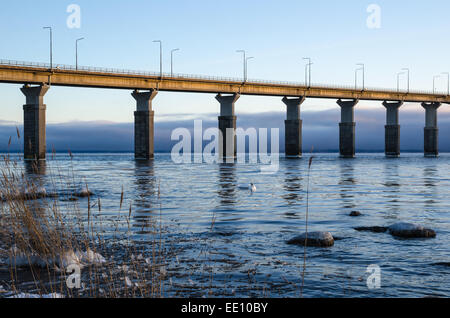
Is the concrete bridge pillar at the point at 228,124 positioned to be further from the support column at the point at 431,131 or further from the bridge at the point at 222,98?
the support column at the point at 431,131

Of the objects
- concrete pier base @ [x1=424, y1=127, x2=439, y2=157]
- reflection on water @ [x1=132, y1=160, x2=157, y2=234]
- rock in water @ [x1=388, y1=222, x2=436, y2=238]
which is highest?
concrete pier base @ [x1=424, y1=127, x2=439, y2=157]

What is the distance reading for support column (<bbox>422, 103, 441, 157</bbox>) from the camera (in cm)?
13050

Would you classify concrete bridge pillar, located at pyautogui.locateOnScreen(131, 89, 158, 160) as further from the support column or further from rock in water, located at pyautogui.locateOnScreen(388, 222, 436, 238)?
A: the support column

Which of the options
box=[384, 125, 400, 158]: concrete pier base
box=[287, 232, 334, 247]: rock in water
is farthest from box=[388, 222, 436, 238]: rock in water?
box=[384, 125, 400, 158]: concrete pier base

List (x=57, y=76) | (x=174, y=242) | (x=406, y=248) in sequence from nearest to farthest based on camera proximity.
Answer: (x=406, y=248), (x=174, y=242), (x=57, y=76)

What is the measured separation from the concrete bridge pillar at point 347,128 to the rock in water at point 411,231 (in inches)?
4082

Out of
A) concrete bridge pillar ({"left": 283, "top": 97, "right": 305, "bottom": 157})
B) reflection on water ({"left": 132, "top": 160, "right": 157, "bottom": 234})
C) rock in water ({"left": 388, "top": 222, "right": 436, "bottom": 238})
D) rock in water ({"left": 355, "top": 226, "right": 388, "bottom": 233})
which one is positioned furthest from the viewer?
concrete bridge pillar ({"left": 283, "top": 97, "right": 305, "bottom": 157})

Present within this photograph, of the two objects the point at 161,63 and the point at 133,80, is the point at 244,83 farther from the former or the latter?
the point at 133,80

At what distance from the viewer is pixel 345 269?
8328mm

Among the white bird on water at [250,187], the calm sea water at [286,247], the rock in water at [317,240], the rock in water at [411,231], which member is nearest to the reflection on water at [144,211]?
the calm sea water at [286,247]

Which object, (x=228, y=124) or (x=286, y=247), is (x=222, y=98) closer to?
(x=228, y=124)

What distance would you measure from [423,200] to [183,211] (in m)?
10.3
